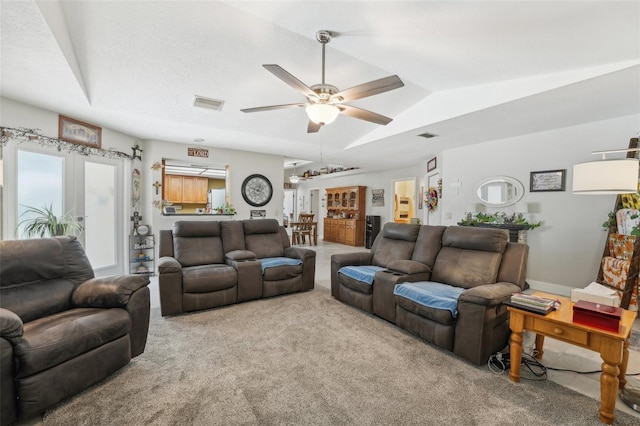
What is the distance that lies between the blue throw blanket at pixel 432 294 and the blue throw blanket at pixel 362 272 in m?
0.40

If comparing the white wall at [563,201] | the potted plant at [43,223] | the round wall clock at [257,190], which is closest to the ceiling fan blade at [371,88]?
the white wall at [563,201]

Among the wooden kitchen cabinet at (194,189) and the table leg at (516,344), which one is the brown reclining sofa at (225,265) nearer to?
the table leg at (516,344)

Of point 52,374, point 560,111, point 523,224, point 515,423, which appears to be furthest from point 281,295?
point 560,111

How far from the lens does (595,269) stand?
3.79m

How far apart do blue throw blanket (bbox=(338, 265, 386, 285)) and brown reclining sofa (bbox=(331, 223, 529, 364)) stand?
0.4 inches

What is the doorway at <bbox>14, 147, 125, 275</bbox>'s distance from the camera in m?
3.42

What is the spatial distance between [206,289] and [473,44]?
351cm

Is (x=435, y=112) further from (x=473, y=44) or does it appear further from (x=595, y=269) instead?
(x=595, y=269)

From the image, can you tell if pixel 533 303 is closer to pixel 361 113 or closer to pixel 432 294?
pixel 432 294

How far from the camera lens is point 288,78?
2.08 metres

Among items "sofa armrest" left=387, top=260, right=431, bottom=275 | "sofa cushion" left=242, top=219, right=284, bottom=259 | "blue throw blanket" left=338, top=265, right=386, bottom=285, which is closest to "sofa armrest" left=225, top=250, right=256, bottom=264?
"sofa cushion" left=242, top=219, right=284, bottom=259

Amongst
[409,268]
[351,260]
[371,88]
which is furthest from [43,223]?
[409,268]

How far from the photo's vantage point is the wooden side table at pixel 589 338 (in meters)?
1.57

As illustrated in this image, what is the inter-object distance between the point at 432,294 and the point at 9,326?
2.75m
